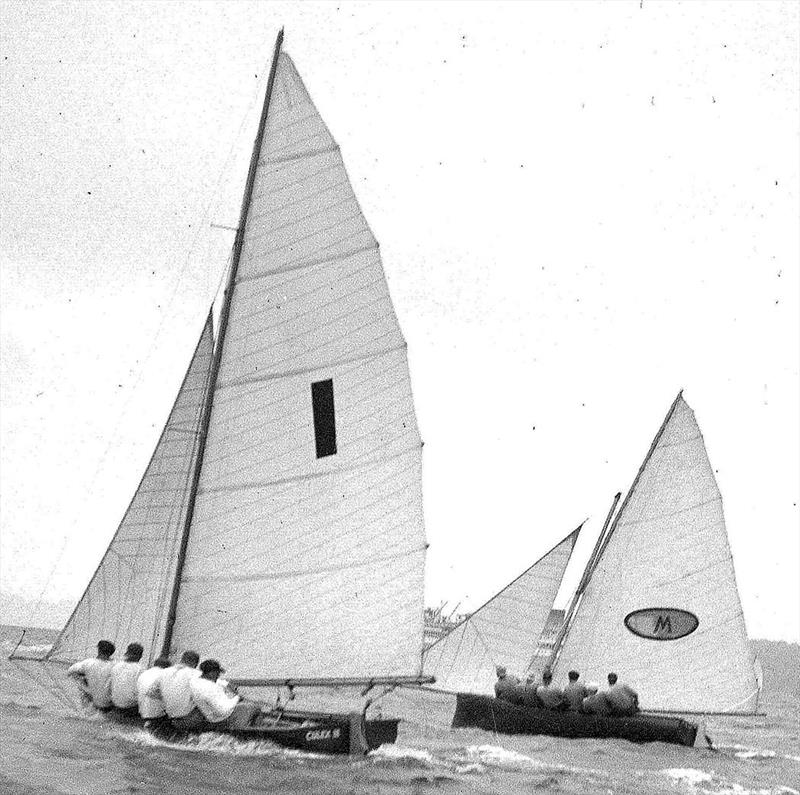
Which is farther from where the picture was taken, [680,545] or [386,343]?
[680,545]

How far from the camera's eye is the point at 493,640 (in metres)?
33.0

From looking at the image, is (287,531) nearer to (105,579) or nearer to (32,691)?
(105,579)

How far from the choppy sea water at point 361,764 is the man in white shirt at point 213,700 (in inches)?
10.6

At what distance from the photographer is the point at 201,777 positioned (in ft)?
58.3

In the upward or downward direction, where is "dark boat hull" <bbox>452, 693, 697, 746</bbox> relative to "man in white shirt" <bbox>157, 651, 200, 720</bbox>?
upward

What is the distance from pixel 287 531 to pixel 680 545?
14.4 metres

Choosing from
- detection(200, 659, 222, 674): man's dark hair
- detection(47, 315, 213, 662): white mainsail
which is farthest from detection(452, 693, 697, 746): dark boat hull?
detection(200, 659, 222, 674): man's dark hair

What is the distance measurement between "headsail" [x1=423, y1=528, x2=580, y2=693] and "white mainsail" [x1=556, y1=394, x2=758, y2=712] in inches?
51.6

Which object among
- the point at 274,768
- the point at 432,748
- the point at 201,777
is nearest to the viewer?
the point at 201,777

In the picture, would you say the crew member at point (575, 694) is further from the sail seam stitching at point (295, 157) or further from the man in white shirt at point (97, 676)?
the sail seam stitching at point (295, 157)

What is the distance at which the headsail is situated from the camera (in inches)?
1294

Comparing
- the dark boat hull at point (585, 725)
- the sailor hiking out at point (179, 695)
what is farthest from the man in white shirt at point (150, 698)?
the dark boat hull at point (585, 725)

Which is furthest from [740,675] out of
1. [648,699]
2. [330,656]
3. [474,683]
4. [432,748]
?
[330,656]

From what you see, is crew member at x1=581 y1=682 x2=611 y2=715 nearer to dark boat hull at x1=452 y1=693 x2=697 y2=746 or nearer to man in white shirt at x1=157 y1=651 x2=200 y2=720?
dark boat hull at x1=452 y1=693 x2=697 y2=746
